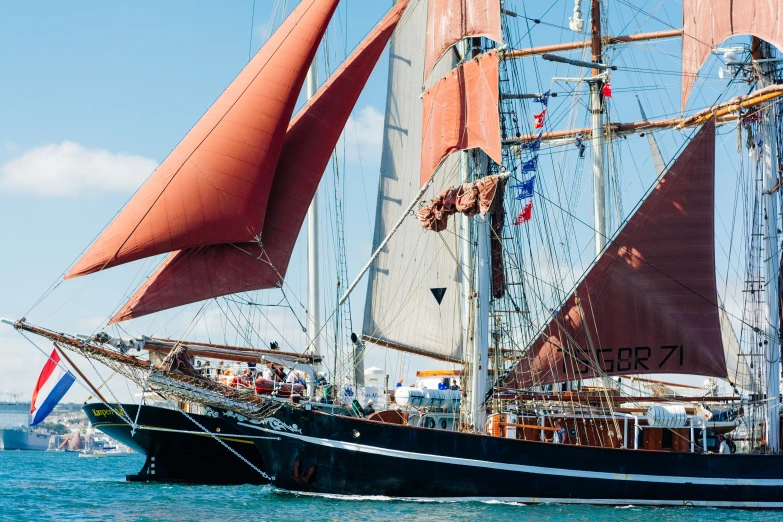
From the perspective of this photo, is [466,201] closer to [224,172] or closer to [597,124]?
[224,172]

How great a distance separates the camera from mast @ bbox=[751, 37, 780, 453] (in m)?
31.4

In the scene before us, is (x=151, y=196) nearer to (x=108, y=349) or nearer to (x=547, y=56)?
(x=108, y=349)

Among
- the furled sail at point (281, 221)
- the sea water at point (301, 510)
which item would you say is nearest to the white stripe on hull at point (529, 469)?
the sea water at point (301, 510)

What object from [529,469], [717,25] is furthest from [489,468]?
[717,25]

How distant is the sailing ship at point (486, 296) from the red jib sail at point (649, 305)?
6 centimetres

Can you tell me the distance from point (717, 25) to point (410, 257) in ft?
43.0

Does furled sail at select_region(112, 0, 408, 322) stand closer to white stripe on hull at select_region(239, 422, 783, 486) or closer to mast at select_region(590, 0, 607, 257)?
white stripe on hull at select_region(239, 422, 783, 486)

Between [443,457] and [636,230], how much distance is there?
9029mm

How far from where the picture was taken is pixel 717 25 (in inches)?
1367

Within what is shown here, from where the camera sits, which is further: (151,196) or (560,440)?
(560,440)

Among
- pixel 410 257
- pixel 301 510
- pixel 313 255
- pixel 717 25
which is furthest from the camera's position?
pixel 313 255

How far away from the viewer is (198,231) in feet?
92.2

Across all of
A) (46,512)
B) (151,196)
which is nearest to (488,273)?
(151,196)

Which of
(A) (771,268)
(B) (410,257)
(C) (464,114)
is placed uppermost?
(C) (464,114)
